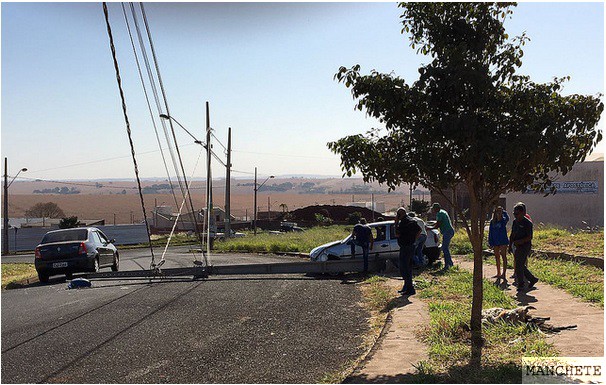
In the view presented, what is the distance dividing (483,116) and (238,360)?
3.89 m

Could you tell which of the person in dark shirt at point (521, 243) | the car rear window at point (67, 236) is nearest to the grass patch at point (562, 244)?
the person in dark shirt at point (521, 243)

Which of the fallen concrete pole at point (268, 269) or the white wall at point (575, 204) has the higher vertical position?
the white wall at point (575, 204)

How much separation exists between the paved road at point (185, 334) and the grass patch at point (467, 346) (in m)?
1.02

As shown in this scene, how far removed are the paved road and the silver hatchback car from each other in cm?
297

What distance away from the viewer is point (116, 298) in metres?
13.9

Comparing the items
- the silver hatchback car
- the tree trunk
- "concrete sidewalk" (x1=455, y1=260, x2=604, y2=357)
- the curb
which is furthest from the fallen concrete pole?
the tree trunk

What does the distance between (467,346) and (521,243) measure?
4904mm

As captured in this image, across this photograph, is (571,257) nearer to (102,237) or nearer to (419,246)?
(419,246)

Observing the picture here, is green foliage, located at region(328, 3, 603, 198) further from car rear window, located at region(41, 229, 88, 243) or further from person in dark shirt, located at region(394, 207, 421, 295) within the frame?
car rear window, located at region(41, 229, 88, 243)

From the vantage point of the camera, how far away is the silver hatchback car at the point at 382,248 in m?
18.1

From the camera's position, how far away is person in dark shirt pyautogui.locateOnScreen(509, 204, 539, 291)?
12.4 m

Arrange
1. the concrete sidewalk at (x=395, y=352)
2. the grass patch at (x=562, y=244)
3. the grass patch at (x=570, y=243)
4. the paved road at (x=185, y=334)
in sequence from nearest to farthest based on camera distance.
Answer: the concrete sidewalk at (x=395, y=352), the paved road at (x=185, y=334), the grass patch at (x=570, y=243), the grass patch at (x=562, y=244)

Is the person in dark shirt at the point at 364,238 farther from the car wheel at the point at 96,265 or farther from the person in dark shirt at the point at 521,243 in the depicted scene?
the car wheel at the point at 96,265

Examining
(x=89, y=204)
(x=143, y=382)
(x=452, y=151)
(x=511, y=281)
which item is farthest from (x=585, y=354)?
(x=89, y=204)
